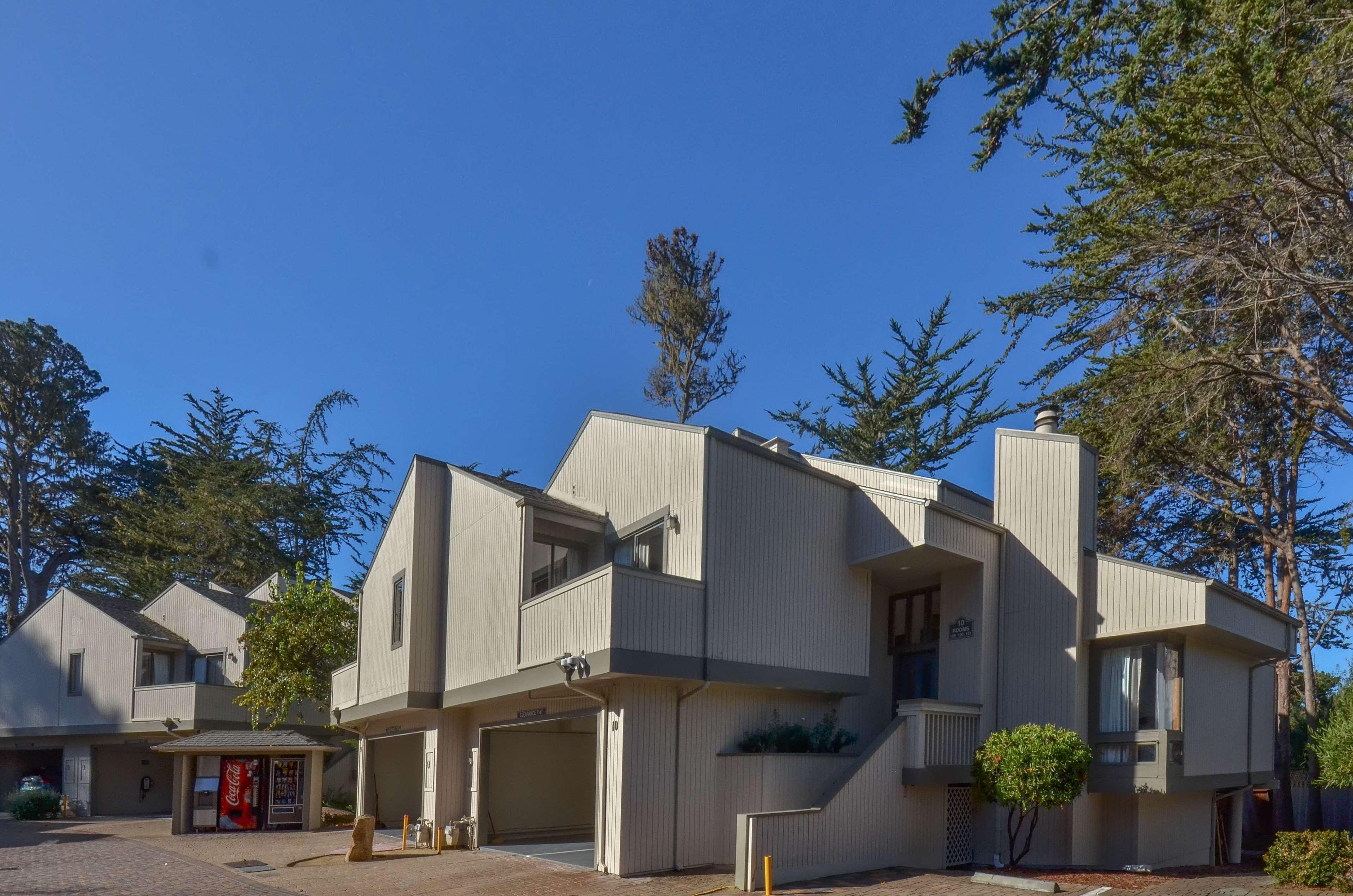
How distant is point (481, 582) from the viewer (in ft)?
65.4

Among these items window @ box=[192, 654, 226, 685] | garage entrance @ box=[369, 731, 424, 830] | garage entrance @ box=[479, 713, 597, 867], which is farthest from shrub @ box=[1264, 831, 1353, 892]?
window @ box=[192, 654, 226, 685]

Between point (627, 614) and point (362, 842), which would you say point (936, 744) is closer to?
point (627, 614)

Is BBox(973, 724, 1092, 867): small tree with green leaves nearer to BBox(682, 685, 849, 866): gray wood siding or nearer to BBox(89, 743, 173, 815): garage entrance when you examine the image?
BBox(682, 685, 849, 866): gray wood siding

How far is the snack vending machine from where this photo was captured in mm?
26109

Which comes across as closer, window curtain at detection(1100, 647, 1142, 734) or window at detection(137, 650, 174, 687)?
window curtain at detection(1100, 647, 1142, 734)

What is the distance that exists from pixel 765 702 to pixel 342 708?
13.4 meters

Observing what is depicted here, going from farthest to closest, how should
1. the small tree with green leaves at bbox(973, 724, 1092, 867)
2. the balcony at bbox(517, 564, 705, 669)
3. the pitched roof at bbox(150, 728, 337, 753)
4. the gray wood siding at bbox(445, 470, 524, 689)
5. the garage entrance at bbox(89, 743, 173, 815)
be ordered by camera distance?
the garage entrance at bbox(89, 743, 173, 815), the pitched roof at bbox(150, 728, 337, 753), the gray wood siding at bbox(445, 470, 524, 689), the small tree with green leaves at bbox(973, 724, 1092, 867), the balcony at bbox(517, 564, 705, 669)

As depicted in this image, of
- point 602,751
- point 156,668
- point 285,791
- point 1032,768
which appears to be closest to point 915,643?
point 1032,768

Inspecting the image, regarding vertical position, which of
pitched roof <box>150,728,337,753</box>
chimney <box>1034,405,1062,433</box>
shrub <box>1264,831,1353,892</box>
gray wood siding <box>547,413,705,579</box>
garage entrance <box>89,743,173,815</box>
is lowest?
garage entrance <box>89,743,173,815</box>

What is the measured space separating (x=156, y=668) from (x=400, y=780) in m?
11.8

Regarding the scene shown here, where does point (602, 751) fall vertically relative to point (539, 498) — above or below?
below

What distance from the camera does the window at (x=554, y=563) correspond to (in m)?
20.0

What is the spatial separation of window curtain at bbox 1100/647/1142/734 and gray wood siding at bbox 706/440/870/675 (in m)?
3.75

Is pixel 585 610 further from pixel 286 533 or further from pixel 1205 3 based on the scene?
pixel 286 533
